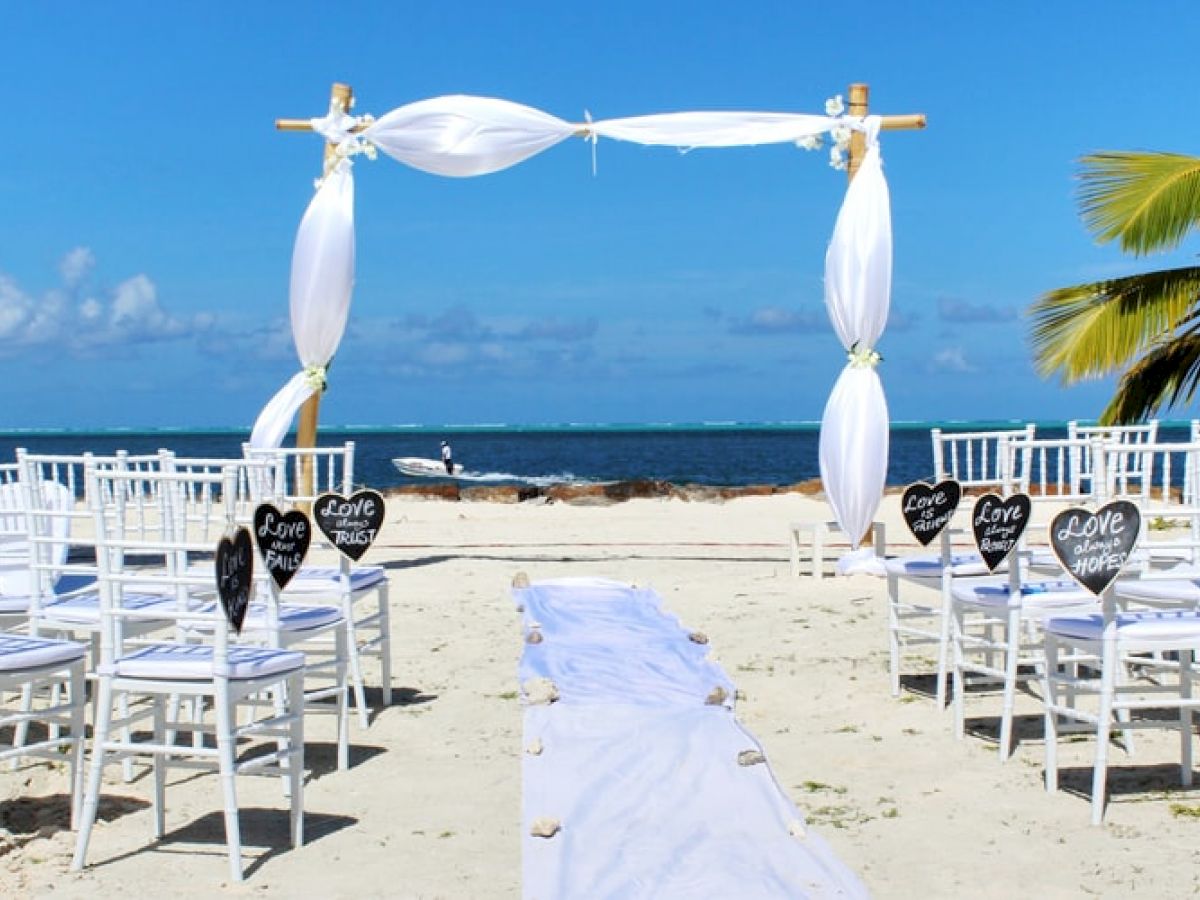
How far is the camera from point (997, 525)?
14.3ft

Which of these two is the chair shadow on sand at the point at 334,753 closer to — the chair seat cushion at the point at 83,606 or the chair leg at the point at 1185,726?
the chair seat cushion at the point at 83,606

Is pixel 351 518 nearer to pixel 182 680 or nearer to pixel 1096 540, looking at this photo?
pixel 182 680

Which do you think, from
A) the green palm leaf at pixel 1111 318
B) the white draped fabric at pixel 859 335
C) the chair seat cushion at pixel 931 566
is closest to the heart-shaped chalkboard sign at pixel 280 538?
the chair seat cushion at pixel 931 566

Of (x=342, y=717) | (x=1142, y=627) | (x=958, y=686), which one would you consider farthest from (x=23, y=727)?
(x=1142, y=627)

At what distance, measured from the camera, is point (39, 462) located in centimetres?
427

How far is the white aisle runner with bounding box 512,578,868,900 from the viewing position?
3154mm

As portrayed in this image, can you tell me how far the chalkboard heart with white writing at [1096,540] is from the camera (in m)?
3.68

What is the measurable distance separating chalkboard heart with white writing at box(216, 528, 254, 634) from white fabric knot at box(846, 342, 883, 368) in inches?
197

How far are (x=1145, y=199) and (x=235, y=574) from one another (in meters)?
6.96

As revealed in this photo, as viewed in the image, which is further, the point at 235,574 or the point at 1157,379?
the point at 1157,379

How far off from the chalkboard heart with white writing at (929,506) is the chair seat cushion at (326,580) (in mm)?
2047

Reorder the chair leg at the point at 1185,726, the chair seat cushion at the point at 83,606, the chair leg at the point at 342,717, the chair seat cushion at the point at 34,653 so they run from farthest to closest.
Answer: the chair leg at the point at 342,717
the chair seat cushion at the point at 83,606
the chair leg at the point at 1185,726
the chair seat cushion at the point at 34,653

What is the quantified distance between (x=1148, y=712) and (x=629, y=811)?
2499 mm

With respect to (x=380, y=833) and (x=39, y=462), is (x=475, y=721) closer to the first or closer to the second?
(x=380, y=833)
